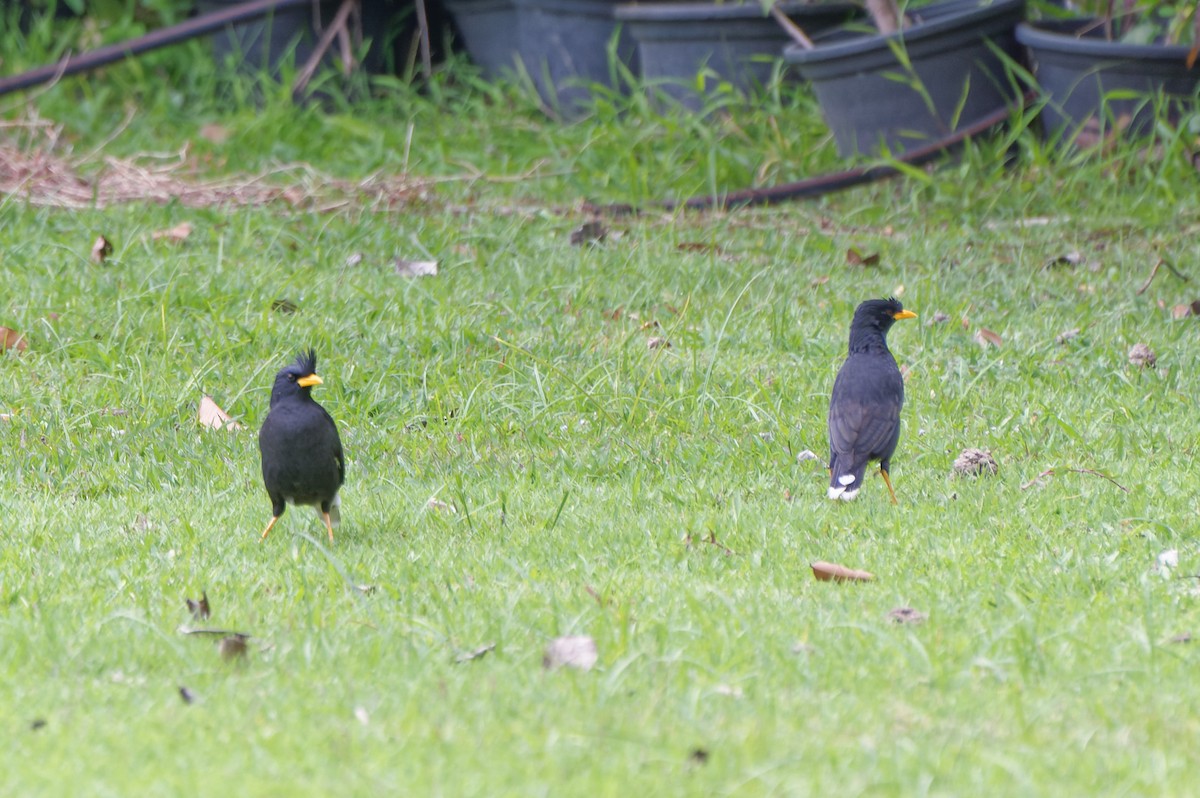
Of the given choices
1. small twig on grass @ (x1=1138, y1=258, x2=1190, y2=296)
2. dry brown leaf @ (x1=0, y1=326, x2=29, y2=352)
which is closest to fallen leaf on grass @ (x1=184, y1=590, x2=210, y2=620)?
dry brown leaf @ (x1=0, y1=326, x2=29, y2=352)

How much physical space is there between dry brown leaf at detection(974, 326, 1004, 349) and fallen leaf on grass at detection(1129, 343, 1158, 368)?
1.74 feet

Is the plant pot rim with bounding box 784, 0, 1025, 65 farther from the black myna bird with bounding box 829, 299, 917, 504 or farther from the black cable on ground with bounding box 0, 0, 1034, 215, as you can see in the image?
the black myna bird with bounding box 829, 299, 917, 504

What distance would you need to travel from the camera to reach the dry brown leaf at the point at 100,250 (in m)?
7.09

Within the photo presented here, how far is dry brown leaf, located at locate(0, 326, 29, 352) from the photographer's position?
5.98 m

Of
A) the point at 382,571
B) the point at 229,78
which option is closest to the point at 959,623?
the point at 382,571

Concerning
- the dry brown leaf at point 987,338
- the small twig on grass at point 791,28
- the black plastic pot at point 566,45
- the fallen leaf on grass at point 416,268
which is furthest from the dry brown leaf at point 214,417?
the black plastic pot at point 566,45

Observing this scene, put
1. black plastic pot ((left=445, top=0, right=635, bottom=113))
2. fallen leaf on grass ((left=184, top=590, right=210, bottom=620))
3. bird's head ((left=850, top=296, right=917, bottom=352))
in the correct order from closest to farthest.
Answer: fallen leaf on grass ((left=184, top=590, right=210, bottom=620))
bird's head ((left=850, top=296, right=917, bottom=352))
black plastic pot ((left=445, top=0, right=635, bottom=113))

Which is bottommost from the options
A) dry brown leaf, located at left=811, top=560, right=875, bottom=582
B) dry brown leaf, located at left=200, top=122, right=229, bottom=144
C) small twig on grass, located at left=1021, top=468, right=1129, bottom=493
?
dry brown leaf, located at left=200, top=122, right=229, bottom=144

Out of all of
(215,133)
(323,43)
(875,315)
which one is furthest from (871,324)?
(323,43)

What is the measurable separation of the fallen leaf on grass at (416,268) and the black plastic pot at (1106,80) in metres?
3.75

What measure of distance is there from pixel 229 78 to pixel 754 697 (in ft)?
29.8

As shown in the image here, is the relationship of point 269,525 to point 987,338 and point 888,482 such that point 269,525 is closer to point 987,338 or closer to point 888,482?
point 888,482

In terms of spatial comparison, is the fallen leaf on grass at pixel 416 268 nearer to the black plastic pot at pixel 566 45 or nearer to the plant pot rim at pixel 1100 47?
the black plastic pot at pixel 566 45

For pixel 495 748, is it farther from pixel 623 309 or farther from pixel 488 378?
pixel 623 309
